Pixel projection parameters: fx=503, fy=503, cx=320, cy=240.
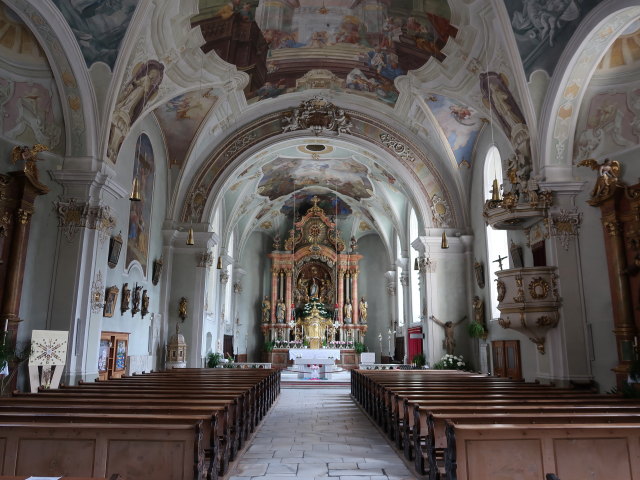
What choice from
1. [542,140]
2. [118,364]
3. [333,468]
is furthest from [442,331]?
[333,468]

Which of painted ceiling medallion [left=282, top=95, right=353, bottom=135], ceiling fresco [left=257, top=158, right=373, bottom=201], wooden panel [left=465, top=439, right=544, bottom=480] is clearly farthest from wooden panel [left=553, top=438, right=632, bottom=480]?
ceiling fresco [left=257, top=158, right=373, bottom=201]

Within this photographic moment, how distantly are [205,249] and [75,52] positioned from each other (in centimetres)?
830

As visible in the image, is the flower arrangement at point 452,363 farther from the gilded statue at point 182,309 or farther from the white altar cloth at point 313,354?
the gilded statue at point 182,309

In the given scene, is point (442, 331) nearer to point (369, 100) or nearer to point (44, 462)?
point (369, 100)

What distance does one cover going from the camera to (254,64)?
14398 mm

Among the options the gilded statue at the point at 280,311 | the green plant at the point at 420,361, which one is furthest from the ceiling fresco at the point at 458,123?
the gilded statue at the point at 280,311

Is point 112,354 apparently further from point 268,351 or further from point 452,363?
point 268,351

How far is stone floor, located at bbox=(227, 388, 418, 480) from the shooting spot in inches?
236

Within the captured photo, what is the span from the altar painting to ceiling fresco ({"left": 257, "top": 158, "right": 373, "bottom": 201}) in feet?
22.4

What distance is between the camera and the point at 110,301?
39.9ft

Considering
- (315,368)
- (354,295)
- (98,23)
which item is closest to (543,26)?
(98,23)

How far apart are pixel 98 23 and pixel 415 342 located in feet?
49.2

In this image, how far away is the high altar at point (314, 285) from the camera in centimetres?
2775

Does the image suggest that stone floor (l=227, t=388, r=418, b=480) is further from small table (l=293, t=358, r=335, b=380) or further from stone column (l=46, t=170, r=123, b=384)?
small table (l=293, t=358, r=335, b=380)
